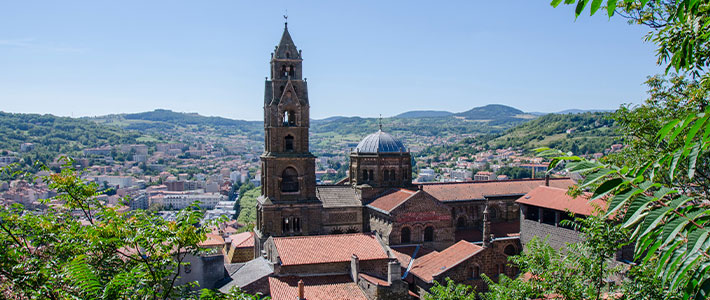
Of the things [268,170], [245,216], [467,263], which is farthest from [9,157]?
[467,263]

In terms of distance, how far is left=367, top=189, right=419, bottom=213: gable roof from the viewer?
113 feet

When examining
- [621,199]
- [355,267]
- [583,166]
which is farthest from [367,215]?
[621,199]

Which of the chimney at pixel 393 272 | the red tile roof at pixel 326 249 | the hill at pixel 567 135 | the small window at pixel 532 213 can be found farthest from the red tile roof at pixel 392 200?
the hill at pixel 567 135

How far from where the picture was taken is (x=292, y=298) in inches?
1036

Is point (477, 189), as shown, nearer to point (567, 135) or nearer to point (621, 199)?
point (621, 199)

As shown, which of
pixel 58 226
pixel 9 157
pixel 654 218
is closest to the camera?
pixel 654 218

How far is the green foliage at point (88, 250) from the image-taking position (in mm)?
8219

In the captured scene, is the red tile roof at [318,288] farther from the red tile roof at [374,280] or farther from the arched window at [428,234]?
the arched window at [428,234]

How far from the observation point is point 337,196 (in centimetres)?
3812

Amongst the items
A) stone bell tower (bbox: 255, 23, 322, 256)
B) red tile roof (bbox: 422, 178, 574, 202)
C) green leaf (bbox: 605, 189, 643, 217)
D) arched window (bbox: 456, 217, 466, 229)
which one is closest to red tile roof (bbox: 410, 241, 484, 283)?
arched window (bbox: 456, 217, 466, 229)

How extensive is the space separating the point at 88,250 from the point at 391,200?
2720 cm

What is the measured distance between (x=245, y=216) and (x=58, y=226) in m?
76.5

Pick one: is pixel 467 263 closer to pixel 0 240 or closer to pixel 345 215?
pixel 345 215

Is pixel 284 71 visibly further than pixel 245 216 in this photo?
No
